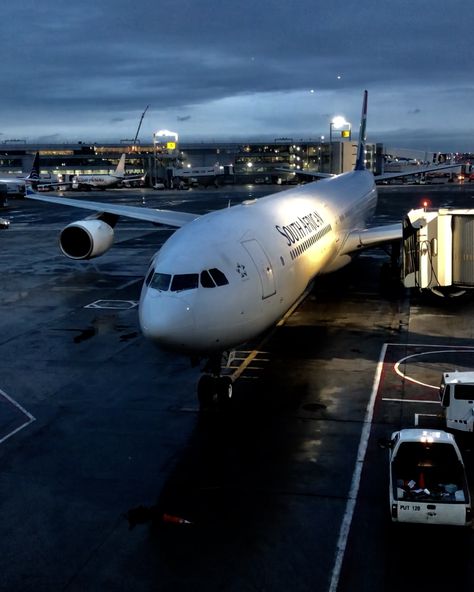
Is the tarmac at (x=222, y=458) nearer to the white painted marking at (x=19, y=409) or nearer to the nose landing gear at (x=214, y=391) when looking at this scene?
the white painted marking at (x=19, y=409)

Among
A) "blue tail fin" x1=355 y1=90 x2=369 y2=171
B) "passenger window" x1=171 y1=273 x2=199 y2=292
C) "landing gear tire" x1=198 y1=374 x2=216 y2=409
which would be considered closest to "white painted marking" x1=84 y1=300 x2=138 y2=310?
"landing gear tire" x1=198 y1=374 x2=216 y2=409

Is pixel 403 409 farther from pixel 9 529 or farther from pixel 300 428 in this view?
A: pixel 9 529

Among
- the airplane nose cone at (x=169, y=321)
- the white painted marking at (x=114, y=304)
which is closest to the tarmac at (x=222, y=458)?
the white painted marking at (x=114, y=304)

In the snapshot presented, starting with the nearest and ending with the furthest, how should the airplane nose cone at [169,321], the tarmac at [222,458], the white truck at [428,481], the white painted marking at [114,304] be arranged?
the tarmac at [222,458]
the white truck at [428,481]
the airplane nose cone at [169,321]
the white painted marking at [114,304]

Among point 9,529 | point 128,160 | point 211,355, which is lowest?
point 9,529

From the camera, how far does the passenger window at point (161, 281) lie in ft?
49.8

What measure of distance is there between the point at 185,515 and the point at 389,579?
3.98 meters

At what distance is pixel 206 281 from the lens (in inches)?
598

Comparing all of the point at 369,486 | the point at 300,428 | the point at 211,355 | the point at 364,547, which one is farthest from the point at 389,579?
the point at 211,355

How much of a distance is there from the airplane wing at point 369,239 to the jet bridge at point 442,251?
346 inches

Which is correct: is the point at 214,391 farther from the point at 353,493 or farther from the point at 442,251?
the point at 442,251

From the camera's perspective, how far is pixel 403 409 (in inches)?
656

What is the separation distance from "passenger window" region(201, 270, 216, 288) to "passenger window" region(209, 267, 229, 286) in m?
0.10

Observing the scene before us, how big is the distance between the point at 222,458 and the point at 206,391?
2.99 metres
